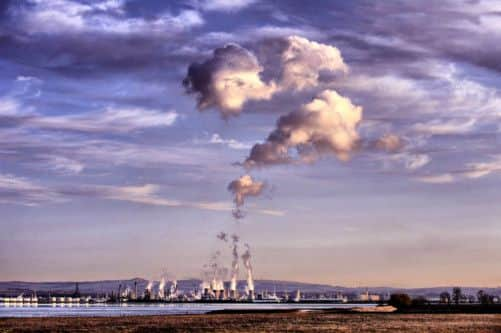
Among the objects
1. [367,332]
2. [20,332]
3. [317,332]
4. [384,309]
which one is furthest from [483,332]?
[384,309]

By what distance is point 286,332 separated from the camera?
76.4m

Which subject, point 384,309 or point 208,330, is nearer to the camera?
point 208,330

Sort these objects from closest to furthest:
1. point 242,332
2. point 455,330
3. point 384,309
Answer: point 242,332 < point 455,330 < point 384,309

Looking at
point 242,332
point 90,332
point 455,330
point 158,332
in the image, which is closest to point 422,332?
point 455,330

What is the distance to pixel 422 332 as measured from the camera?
77500 millimetres

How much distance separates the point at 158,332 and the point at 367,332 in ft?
68.3

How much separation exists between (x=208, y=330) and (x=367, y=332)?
53.6 ft

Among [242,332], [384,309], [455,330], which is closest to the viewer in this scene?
[242,332]

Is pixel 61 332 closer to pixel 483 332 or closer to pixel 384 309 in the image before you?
pixel 483 332

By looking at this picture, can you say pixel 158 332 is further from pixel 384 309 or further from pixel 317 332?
pixel 384 309

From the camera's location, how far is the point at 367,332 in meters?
77.4

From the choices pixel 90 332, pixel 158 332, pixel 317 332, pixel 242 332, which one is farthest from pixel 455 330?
pixel 90 332

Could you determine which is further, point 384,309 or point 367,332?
point 384,309

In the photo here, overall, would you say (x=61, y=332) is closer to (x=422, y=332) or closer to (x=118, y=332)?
(x=118, y=332)
